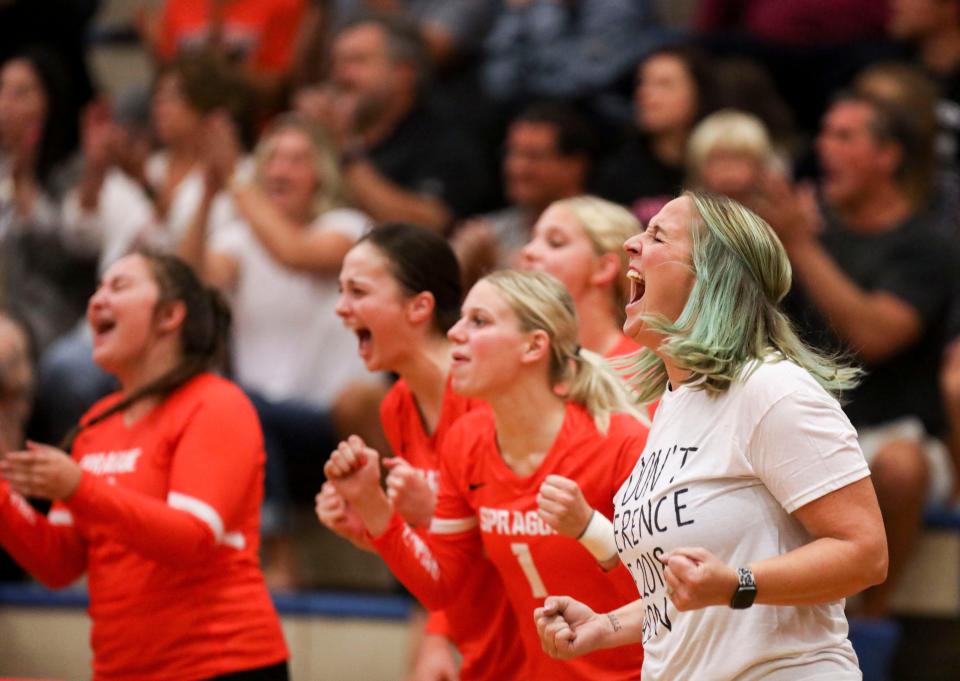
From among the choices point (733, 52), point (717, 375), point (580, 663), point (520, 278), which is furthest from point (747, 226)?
point (733, 52)

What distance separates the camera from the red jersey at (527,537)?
314cm

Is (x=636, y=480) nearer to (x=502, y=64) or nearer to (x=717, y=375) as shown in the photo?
(x=717, y=375)

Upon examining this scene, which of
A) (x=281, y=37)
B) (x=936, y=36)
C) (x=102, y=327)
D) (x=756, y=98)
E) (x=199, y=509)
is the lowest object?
(x=199, y=509)

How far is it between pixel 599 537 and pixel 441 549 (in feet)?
1.96

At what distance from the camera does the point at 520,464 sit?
3252 millimetres

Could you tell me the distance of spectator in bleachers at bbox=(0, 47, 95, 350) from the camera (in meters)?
6.43

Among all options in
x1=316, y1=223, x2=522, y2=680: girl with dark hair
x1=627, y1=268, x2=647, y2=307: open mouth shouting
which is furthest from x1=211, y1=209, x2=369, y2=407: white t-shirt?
x1=627, y1=268, x2=647, y2=307: open mouth shouting

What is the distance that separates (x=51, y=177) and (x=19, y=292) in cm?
86

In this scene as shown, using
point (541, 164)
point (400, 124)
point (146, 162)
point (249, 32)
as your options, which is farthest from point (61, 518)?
point (249, 32)

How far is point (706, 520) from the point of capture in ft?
Answer: 8.10

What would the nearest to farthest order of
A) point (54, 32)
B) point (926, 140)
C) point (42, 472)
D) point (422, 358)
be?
point (42, 472) → point (422, 358) → point (926, 140) → point (54, 32)

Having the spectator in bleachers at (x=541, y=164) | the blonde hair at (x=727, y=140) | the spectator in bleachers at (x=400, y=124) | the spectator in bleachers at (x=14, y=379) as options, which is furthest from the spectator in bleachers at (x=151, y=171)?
the blonde hair at (x=727, y=140)

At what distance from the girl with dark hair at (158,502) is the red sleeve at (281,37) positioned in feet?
11.9

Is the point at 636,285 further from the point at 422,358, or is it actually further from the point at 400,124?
the point at 400,124
